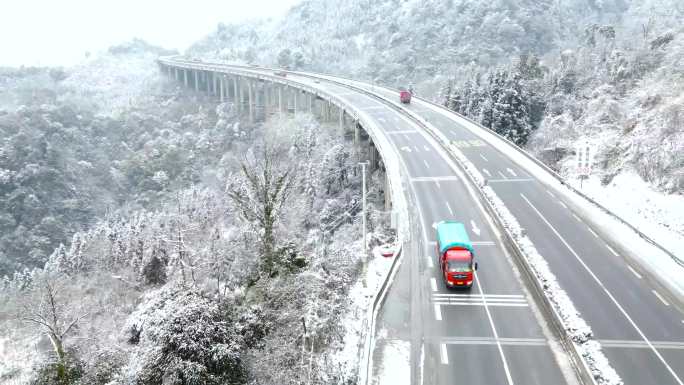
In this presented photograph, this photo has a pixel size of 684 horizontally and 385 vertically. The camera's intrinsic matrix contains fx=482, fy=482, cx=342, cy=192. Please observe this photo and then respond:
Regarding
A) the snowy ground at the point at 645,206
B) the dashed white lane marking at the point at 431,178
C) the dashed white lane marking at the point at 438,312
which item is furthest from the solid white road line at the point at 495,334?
the dashed white lane marking at the point at 431,178

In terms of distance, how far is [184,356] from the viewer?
68.6ft

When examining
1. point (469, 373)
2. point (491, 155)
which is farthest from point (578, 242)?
point (491, 155)

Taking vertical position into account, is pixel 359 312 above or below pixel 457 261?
below

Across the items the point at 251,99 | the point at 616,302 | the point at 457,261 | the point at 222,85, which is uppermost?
the point at 222,85

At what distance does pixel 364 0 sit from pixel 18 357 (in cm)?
17794

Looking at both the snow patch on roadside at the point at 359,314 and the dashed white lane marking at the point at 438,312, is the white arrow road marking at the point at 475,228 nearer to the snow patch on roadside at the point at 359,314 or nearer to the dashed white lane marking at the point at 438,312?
the snow patch on roadside at the point at 359,314

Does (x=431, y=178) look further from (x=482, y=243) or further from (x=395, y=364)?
(x=395, y=364)

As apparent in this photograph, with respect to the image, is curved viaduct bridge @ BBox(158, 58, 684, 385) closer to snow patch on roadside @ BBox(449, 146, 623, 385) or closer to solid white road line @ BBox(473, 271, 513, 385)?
solid white road line @ BBox(473, 271, 513, 385)

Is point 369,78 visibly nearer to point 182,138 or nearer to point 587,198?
point 182,138

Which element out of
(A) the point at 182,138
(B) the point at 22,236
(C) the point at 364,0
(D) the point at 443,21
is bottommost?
(B) the point at 22,236

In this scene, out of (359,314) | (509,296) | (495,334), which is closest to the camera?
(495,334)

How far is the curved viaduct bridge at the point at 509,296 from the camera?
21344mm

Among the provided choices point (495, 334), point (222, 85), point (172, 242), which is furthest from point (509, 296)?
point (222, 85)

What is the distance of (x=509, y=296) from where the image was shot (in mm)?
27062
